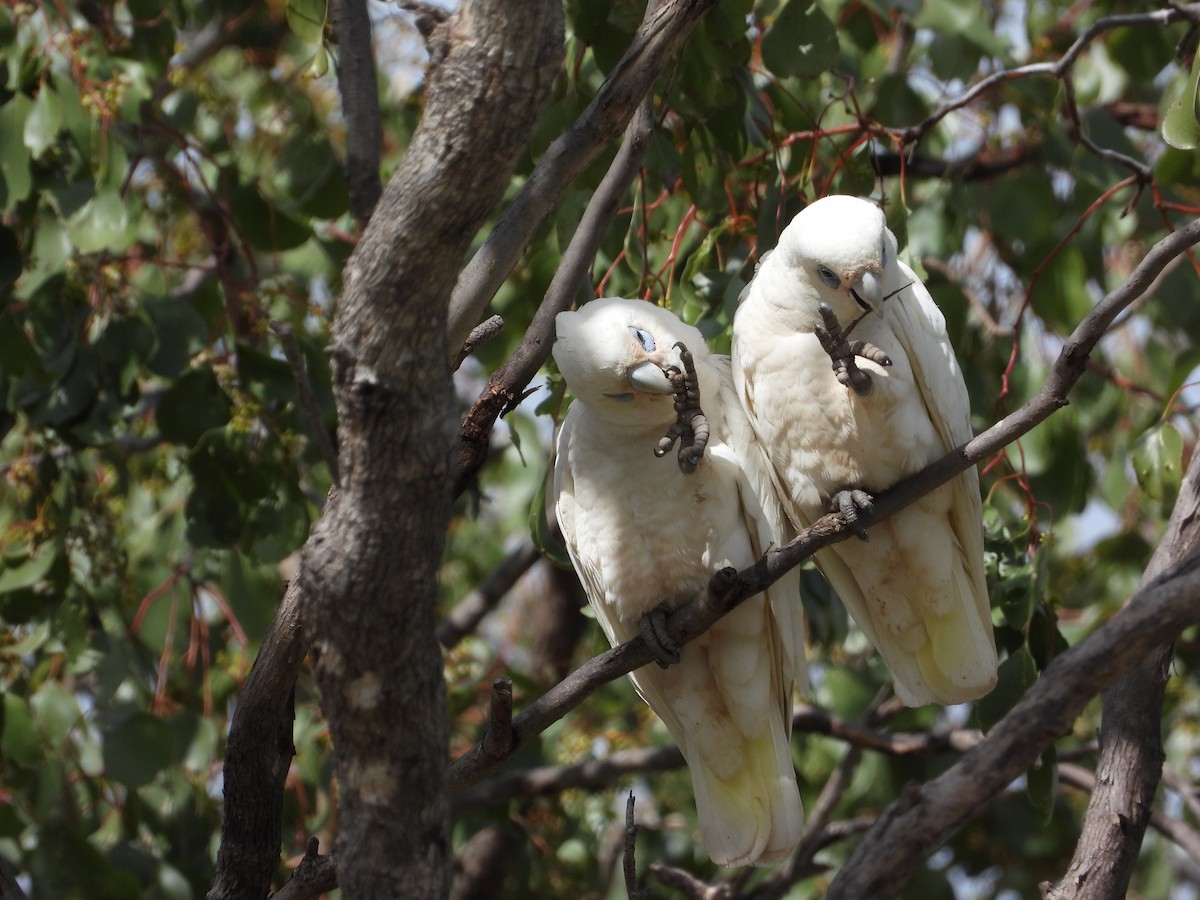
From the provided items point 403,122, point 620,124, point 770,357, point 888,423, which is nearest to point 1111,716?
point 888,423

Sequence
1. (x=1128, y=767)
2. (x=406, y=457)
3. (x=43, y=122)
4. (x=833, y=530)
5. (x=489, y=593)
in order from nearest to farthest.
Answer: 1. (x=406, y=457)
2. (x=833, y=530)
3. (x=1128, y=767)
4. (x=43, y=122)
5. (x=489, y=593)

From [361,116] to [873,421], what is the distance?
1243 mm

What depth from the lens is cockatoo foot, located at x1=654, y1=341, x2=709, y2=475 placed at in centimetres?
210

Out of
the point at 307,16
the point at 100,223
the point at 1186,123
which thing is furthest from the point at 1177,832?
the point at 100,223

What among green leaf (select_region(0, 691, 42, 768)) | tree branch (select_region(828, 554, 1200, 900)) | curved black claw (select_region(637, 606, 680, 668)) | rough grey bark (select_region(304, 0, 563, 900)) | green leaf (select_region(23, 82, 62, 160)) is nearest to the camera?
rough grey bark (select_region(304, 0, 563, 900))

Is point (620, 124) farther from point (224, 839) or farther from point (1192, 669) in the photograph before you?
point (1192, 669)

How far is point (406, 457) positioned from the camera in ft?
4.81

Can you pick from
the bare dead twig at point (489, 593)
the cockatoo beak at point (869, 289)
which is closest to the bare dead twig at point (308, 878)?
the cockatoo beak at point (869, 289)

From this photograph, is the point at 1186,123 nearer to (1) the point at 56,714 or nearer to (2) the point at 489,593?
(2) the point at 489,593

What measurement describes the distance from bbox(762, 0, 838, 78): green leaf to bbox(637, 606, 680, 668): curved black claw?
1033mm

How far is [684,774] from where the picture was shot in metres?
3.97

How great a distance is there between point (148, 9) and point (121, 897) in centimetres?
193

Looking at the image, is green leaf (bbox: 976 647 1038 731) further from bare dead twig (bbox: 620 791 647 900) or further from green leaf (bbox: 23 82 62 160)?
green leaf (bbox: 23 82 62 160)

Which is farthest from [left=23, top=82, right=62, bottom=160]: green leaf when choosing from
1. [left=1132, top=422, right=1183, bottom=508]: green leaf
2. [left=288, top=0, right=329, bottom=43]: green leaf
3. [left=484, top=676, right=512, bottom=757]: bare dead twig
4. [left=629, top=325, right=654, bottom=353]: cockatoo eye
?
[left=1132, top=422, right=1183, bottom=508]: green leaf
